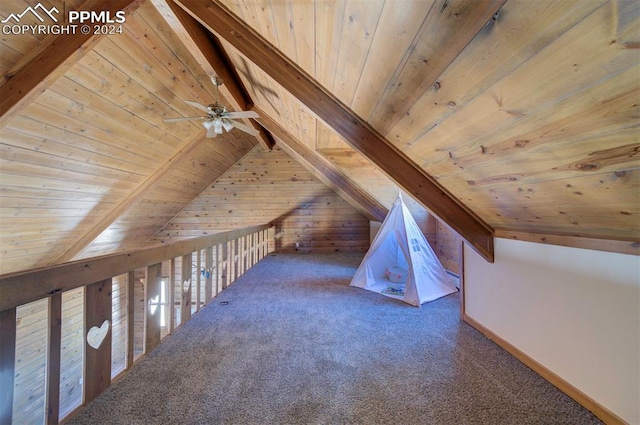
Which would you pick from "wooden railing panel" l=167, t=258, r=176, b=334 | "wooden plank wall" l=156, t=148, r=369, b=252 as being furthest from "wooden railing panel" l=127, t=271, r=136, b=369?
"wooden plank wall" l=156, t=148, r=369, b=252

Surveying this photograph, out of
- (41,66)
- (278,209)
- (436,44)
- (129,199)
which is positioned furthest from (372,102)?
(278,209)

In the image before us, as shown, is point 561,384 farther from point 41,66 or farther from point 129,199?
point 129,199

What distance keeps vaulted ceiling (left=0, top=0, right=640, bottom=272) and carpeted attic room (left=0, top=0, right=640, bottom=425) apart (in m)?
0.01

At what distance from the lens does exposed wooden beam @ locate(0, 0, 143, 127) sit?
1.93 m

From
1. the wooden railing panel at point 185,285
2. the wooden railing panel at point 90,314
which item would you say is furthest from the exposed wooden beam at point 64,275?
the wooden railing panel at point 185,285

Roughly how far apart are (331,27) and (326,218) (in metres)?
5.34

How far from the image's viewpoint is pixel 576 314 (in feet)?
4.74

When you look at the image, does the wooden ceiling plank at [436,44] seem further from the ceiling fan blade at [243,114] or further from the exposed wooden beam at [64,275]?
the exposed wooden beam at [64,275]

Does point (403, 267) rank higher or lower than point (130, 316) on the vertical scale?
lower

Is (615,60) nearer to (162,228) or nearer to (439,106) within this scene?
(439,106)

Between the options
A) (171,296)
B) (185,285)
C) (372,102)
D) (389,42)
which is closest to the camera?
(389,42)

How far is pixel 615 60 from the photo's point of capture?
26.0 inches

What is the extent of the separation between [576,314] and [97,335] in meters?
2.60

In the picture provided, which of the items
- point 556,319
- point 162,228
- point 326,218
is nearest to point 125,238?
point 162,228
